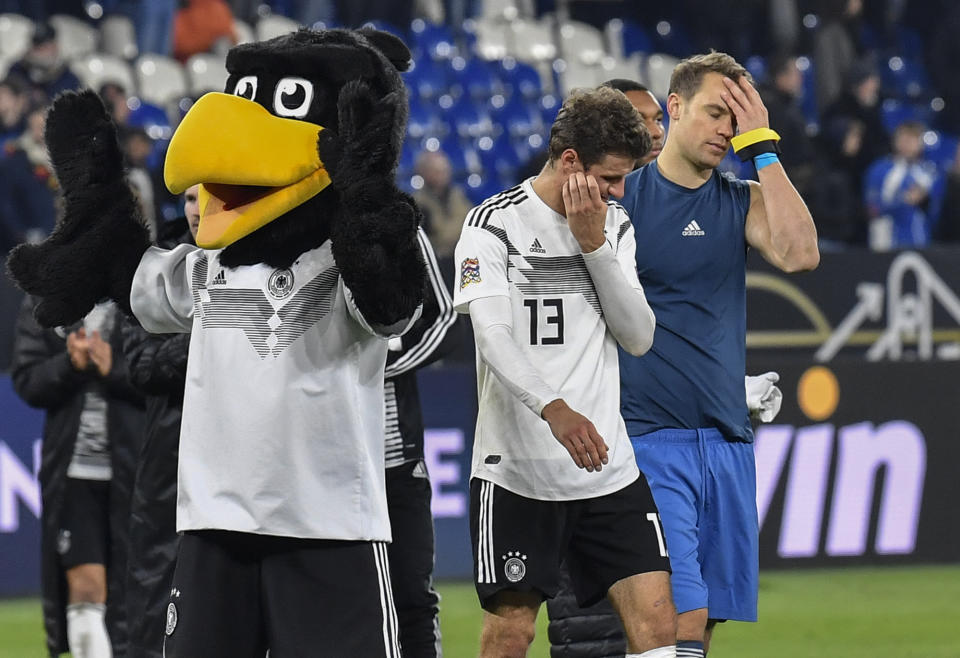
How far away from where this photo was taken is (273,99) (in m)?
3.62

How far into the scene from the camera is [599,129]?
436 cm

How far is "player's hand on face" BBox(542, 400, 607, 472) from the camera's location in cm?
407

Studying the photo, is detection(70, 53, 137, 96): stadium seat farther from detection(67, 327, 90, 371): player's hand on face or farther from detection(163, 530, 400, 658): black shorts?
detection(163, 530, 400, 658): black shorts

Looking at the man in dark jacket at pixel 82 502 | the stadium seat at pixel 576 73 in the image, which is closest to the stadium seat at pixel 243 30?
the stadium seat at pixel 576 73

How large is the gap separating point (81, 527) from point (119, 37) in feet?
29.6

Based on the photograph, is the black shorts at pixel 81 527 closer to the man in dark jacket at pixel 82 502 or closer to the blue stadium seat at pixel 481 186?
the man in dark jacket at pixel 82 502

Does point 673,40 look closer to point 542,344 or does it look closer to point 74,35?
point 74,35

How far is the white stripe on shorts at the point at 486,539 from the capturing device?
448cm

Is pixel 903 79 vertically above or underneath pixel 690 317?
above

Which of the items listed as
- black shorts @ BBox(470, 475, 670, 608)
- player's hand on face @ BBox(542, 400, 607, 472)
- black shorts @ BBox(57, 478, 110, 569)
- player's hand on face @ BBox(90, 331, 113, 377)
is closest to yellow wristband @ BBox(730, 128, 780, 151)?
black shorts @ BBox(470, 475, 670, 608)

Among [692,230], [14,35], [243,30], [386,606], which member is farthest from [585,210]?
[243,30]

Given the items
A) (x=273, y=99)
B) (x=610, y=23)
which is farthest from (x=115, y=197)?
(x=610, y=23)

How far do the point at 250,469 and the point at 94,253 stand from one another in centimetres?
66

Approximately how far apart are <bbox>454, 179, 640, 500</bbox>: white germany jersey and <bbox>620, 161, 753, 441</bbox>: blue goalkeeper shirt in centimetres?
34
